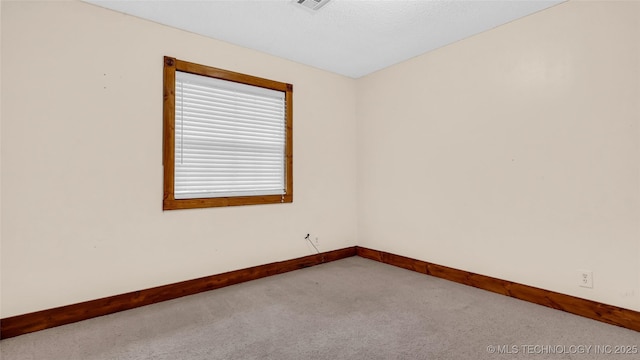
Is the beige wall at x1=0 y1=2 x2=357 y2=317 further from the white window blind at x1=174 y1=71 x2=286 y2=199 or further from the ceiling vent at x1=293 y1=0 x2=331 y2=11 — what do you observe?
the ceiling vent at x1=293 y1=0 x2=331 y2=11

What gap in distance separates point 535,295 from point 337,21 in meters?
2.90

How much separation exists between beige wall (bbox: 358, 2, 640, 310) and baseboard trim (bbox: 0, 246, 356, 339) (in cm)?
166

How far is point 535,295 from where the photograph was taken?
8.50ft

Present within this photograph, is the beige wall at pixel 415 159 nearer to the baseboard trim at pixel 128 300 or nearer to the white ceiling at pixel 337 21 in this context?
the baseboard trim at pixel 128 300

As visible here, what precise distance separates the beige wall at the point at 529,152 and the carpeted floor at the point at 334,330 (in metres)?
0.46

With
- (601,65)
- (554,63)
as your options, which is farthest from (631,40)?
(554,63)

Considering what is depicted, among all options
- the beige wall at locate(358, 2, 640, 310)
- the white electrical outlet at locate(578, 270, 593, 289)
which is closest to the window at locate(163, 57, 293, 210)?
the beige wall at locate(358, 2, 640, 310)

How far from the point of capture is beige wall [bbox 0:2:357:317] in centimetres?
214

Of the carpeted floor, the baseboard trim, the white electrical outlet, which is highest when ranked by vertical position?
the white electrical outlet

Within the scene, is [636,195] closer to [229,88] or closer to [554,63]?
[554,63]

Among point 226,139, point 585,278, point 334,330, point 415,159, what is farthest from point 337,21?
point 585,278

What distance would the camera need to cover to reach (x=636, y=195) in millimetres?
2137

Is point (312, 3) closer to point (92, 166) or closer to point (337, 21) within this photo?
point (337, 21)

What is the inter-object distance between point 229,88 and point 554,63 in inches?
115
